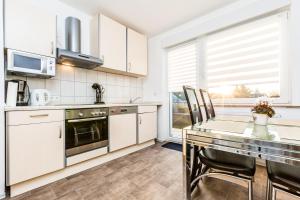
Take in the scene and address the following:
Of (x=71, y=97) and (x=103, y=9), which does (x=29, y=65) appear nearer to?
(x=71, y=97)

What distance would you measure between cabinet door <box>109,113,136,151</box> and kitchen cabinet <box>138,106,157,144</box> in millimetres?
148

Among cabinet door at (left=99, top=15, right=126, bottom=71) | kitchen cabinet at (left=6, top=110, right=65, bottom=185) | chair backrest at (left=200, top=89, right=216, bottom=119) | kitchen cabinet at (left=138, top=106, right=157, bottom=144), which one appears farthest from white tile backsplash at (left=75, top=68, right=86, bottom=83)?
chair backrest at (left=200, top=89, right=216, bottom=119)

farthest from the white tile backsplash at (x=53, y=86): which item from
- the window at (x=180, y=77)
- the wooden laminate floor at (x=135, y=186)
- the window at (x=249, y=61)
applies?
the window at (x=249, y=61)

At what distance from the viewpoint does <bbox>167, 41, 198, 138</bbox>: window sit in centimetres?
291

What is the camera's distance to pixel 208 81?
8.58ft

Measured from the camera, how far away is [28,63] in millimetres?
1698

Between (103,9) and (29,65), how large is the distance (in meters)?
1.46

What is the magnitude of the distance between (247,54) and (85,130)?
8.41 ft

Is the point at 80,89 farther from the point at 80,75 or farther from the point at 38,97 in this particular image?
the point at 38,97

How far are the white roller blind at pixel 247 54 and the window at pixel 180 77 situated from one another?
1.12 ft

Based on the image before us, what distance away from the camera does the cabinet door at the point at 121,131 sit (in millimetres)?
2287

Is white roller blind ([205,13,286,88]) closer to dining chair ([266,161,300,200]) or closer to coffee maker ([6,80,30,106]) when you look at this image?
dining chair ([266,161,300,200])

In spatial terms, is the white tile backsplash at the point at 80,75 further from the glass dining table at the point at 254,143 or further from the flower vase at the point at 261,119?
the flower vase at the point at 261,119

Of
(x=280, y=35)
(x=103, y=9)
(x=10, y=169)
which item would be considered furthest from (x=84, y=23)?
(x=280, y=35)
